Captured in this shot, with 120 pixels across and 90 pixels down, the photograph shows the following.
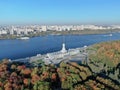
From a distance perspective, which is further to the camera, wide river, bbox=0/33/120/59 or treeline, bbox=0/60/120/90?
wide river, bbox=0/33/120/59

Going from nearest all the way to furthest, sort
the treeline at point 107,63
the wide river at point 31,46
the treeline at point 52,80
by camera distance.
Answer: the treeline at point 52,80 < the treeline at point 107,63 < the wide river at point 31,46

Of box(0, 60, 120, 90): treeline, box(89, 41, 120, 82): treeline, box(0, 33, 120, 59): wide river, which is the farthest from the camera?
box(0, 33, 120, 59): wide river

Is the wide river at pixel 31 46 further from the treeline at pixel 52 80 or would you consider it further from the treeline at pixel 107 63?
the treeline at pixel 52 80

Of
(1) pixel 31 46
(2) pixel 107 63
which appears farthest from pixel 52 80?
(1) pixel 31 46

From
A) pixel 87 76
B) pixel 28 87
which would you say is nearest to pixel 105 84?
pixel 87 76

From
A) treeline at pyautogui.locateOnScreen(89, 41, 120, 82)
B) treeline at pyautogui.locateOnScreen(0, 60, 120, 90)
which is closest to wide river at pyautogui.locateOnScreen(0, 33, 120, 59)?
treeline at pyautogui.locateOnScreen(89, 41, 120, 82)

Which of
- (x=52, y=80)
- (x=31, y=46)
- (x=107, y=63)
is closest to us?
(x=52, y=80)

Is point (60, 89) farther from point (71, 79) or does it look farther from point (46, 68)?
point (46, 68)

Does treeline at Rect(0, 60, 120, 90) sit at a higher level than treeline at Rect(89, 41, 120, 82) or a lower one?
higher

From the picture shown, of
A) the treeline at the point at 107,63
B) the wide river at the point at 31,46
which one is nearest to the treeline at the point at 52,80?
the treeline at the point at 107,63

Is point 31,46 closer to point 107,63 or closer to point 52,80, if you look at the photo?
point 107,63

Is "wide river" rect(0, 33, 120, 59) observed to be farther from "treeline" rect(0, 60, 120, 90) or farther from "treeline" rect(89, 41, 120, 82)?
"treeline" rect(0, 60, 120, 90)

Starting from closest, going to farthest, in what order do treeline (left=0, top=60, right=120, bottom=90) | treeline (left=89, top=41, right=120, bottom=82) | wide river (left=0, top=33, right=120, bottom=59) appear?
1. treeline (left=0, top=60, right=120, bottom=90)
2. treeline (left=89, top=41, right=120, bottom=82)
3. wide river (left=0, top=33, right=120, bottom=59)
